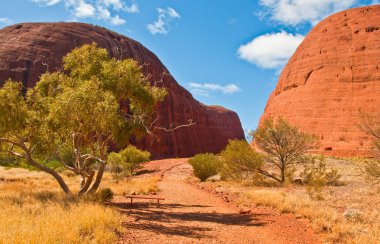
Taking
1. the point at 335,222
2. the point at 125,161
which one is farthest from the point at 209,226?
the point at 125,161

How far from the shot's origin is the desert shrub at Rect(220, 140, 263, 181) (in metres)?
23.6

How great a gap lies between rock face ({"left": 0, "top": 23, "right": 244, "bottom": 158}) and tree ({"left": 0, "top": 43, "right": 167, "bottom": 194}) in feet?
128

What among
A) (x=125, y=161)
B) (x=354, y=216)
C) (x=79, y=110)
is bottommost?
(x=354, y=216)

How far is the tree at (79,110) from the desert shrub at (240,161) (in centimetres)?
1010

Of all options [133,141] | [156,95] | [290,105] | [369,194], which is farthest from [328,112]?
[156,95]

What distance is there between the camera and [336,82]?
55562 mm

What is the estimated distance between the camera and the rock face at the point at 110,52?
186 feet

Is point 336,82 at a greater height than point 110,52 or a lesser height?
lesser

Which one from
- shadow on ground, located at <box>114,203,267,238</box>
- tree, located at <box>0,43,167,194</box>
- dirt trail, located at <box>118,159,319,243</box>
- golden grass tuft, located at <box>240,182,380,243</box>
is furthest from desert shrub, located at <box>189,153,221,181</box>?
golden grass tuft, located at <box>240,182,380,243</box>

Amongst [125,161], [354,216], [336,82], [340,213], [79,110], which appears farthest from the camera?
[336,82]

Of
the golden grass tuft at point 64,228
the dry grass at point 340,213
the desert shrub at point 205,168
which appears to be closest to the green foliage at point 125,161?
the desert shrub at point 205,168

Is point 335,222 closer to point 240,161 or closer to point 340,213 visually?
point 340,213

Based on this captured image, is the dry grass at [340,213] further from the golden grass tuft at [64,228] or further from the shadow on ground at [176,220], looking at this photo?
the golden grass tuft at [64,228]

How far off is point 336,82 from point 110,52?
129 feet
